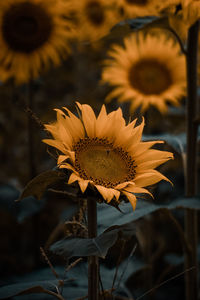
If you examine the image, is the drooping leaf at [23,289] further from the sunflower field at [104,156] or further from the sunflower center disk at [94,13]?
the sunflower center disk at [94,13]

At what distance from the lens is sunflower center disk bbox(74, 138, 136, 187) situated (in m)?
0.69

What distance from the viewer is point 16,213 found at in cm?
116

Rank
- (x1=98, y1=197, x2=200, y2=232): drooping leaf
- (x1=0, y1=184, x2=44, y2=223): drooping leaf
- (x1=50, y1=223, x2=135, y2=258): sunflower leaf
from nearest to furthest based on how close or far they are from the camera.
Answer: (x1=50, y1=223, x2=135, y2=258): sunflower leaf
(x1=98, y1=197, x2=200, y2=232): drooping leaf
(x1=0, y1=184, x2=44, y2=223): drooping leaf

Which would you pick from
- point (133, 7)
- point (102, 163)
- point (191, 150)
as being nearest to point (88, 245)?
point (102, 163)

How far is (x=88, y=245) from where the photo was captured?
615mm

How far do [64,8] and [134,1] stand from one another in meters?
0.30

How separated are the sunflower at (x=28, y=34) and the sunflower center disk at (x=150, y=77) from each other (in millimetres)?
362

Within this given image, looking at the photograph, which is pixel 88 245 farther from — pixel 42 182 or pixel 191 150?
pixel 191 150

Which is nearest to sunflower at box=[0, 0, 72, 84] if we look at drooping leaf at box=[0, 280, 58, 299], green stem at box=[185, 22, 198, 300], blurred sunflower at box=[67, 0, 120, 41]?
blurred sunflower at box=[67, 0, 120, 41]

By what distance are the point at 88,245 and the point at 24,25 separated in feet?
4.37

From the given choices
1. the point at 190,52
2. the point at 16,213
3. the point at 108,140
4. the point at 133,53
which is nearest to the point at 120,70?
the point at 133,53

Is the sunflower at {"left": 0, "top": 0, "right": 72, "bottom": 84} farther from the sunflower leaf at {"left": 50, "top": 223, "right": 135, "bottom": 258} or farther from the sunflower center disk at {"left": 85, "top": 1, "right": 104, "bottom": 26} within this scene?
the sunflower leaf at {"left": 50, "top": 223, "right": 135, "bottom": 258}

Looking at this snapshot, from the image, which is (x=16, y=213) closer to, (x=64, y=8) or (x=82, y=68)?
(x=64, y=8)

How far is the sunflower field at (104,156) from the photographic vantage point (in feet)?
2.19
